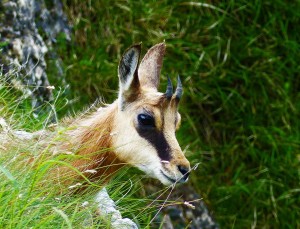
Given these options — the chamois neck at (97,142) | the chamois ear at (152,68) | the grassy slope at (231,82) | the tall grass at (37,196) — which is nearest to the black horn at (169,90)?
the chamois neck at (97,142)

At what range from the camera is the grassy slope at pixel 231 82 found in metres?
9.96

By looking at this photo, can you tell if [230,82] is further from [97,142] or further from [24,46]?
[97,142]

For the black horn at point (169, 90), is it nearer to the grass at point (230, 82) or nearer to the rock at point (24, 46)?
the rock at point (24, 46)

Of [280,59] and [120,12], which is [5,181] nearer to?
[120,12]

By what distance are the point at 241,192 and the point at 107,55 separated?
6.76ft

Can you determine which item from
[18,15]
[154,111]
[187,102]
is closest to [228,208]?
[187,102]

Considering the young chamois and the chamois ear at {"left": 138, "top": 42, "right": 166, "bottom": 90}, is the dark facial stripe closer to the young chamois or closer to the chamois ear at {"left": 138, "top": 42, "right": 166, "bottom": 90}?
the young chamois

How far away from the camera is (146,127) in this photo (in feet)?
20.0

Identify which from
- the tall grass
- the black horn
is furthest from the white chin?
the black horn

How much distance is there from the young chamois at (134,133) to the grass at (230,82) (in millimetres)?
3385

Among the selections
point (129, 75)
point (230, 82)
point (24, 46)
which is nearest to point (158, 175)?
point (129, 75)

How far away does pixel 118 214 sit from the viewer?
16.0 ft

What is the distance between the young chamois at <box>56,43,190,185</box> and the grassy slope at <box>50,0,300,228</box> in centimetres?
344

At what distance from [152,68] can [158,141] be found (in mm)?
938
